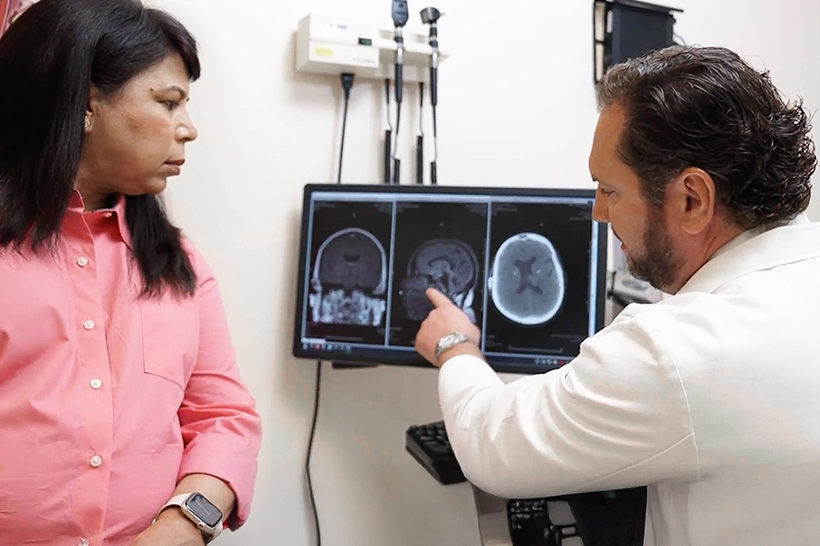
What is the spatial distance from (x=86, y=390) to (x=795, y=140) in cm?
108

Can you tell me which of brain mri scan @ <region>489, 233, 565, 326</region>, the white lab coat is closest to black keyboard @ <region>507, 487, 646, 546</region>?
the white lab coat

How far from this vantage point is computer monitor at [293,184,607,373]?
1544 millimetres

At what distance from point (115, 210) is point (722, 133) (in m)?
0.95

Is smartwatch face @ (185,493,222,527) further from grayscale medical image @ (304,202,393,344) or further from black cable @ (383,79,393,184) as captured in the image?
black cable @ (383,79,393,184)

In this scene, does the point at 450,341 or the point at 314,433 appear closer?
the point at 450,341

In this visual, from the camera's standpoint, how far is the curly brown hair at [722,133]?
1.01 m

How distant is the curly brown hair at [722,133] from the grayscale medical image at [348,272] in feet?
2.11

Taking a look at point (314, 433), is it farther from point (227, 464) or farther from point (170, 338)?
point (170, 338)

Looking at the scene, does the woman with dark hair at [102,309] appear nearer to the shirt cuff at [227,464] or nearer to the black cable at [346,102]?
the shirt cuff at [227,464]

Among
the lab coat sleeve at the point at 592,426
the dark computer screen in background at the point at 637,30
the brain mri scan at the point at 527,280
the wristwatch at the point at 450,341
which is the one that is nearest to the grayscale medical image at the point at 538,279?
the brain mri scan at the point at 527,280

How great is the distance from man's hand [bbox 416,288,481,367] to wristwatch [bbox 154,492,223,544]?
0.46 m

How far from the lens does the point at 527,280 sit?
61.4 inches

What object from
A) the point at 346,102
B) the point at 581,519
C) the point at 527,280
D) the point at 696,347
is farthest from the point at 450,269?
the point at 696,347

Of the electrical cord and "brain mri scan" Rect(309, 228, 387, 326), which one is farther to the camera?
the electrical cord
